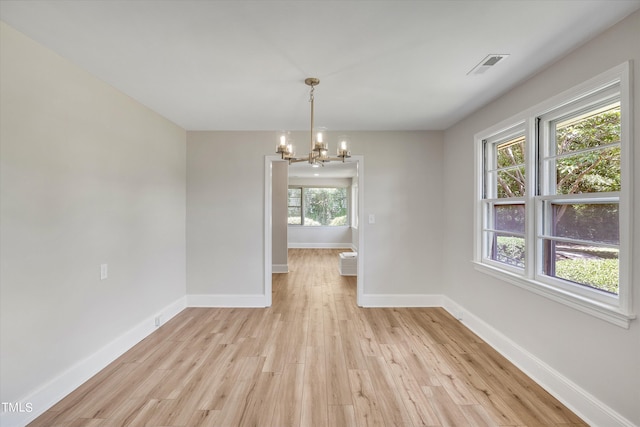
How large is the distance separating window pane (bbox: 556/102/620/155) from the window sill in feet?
3.31

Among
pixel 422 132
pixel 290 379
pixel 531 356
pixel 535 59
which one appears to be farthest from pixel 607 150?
pixel 290 379

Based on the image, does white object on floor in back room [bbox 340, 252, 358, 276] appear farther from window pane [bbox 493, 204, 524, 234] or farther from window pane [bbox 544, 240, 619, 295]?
window pane [bbox 544, 240, 619, 295]

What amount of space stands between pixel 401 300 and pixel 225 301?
7.92 ft

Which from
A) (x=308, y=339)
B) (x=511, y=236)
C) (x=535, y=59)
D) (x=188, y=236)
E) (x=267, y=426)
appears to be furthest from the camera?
(x=188, y=236)

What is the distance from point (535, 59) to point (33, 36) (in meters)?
3.33

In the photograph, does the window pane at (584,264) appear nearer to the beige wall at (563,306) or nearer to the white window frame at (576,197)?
the white window frame at (576,197)

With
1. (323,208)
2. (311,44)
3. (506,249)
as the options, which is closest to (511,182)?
(506,249)

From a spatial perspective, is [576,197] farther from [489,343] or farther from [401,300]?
[401,300]

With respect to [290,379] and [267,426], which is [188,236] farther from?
[267,426]

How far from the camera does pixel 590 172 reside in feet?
6.38

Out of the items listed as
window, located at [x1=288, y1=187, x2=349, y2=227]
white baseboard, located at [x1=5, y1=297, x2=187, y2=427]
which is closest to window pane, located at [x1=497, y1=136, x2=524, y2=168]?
white baseboard, located at [x1=5, y1=297, x2=187, y2=427]

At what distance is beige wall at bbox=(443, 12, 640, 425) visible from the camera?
5.27ft

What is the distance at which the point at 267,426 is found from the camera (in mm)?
1794

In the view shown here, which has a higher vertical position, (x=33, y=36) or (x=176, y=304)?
(x=33, y=36)
